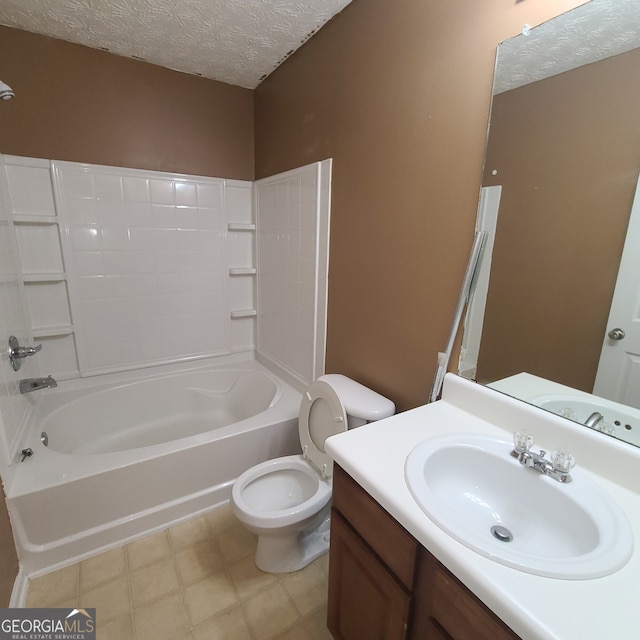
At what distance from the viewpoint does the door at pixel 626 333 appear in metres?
0.81

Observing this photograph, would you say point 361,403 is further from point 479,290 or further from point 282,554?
point 282,554

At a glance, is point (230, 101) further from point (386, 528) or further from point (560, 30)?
point (386, 528)

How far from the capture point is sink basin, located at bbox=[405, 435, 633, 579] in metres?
0.61

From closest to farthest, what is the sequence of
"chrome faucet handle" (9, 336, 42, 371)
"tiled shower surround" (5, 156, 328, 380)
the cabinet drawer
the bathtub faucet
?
the cabinet drawer < "chrome faucet handle" (9, 336, 42, 371) < the bathtub faucet < "tiled shower surround" (5, 156, 328, 380)

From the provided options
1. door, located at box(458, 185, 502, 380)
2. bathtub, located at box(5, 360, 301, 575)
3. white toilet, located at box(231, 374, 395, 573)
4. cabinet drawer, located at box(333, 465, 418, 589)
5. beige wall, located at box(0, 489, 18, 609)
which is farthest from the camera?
bathtub, located at box(5, 360, 301, 575)

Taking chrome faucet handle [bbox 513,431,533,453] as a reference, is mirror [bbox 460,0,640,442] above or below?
above

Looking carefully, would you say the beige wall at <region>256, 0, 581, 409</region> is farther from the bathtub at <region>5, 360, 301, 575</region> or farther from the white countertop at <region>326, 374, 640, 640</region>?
the bathtub at <region>5, 360, 301, 575</region>

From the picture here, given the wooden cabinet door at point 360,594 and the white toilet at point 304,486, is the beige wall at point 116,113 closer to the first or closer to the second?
the white toilet at point 304,486

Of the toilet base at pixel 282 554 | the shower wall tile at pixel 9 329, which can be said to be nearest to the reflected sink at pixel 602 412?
the toilet base at pixel 282 554

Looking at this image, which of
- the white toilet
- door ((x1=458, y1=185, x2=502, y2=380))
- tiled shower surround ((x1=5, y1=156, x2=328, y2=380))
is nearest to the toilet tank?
the white toilet

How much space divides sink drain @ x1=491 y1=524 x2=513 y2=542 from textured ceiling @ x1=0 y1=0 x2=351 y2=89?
6.68 feet

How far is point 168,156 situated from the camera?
7.39ft

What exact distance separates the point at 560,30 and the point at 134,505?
2.35 meters

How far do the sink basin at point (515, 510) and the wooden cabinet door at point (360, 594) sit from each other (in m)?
0.24
